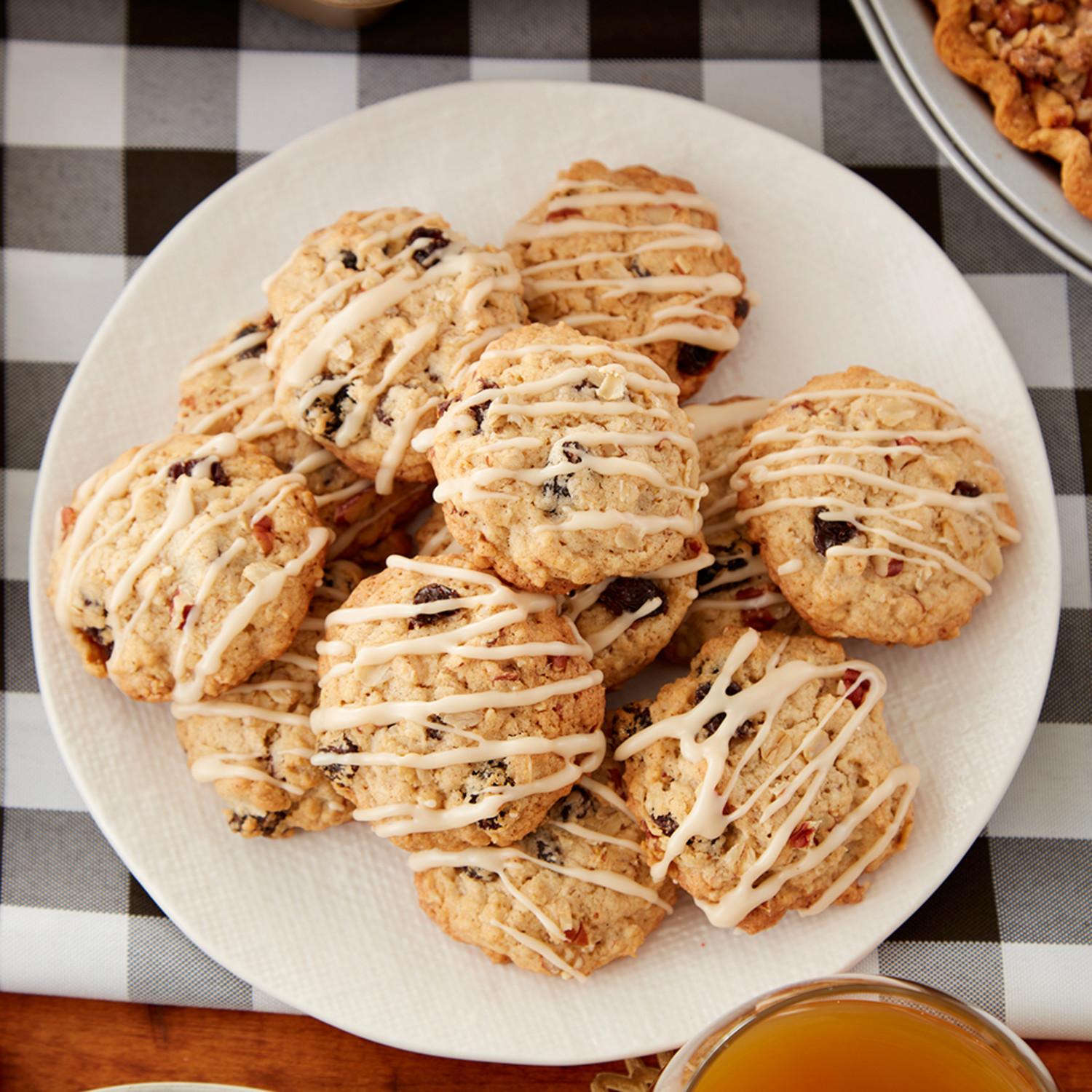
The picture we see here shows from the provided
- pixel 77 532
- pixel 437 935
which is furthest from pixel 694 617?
pixel 77 532

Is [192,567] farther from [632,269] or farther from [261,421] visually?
[632,269]

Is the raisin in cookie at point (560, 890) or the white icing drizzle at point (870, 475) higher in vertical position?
the white icing drizzle at point (870, 475)

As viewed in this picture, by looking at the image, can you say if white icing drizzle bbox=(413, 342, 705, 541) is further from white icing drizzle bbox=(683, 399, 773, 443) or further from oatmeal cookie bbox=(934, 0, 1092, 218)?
oatmeal cookie bbox=(934, 0, 1092, 218)

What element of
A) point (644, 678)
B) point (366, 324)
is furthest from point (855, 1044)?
point (366, 324)

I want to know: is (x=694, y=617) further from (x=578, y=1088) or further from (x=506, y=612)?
(x=578, y=1088)

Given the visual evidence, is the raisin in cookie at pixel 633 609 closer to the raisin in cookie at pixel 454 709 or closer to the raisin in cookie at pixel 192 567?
the raisin in cookie at pixel 454 709

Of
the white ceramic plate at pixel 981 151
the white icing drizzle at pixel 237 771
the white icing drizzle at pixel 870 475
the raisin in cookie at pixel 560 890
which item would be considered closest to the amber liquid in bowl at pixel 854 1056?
the raisin in cookie at pixel 560 890
